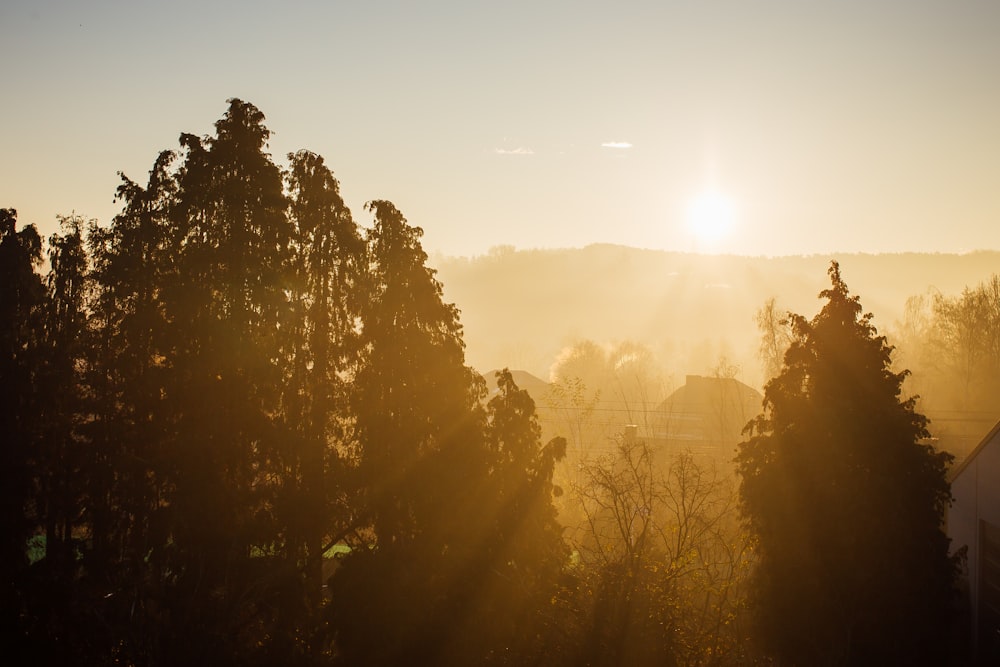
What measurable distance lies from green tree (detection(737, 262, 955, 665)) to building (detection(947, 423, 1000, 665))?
4.17 metres

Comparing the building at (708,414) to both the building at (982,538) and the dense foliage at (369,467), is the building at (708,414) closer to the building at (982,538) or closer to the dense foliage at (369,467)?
the building at (982,538)

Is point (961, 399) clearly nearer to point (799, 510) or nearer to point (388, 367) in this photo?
point (799, 510)

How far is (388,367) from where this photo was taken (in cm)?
1452

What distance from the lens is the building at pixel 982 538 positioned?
55.5 feet

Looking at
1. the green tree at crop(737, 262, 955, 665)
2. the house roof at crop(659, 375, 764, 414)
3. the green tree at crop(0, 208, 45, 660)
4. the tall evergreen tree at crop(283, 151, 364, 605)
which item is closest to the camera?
the green tree at crop(737, 262, 955, 665)

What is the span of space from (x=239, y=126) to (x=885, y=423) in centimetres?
1371

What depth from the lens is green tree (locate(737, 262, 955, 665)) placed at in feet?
43.2

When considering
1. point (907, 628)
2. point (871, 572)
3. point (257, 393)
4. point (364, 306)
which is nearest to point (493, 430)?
point (364, 306)

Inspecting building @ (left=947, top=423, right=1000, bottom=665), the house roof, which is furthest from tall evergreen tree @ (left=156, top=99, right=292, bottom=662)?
the house roof

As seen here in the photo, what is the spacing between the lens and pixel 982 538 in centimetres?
1769

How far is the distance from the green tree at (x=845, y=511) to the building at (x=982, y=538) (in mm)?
4174

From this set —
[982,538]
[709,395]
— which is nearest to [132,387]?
[982,538]

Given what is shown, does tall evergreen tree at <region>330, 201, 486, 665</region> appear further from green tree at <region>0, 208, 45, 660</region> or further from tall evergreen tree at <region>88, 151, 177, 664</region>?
green tree at <region>0, 208, 45, 660</region>

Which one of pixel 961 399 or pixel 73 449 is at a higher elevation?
pixel 961 399
